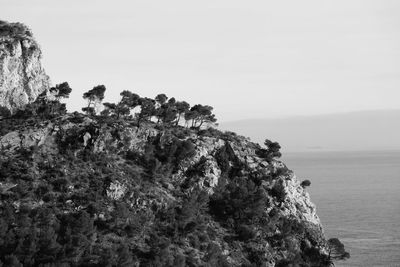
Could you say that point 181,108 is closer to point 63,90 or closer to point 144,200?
point 63,90

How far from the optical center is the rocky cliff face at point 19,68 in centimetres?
12950

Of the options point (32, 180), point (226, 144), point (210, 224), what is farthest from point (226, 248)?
point (32, 180)

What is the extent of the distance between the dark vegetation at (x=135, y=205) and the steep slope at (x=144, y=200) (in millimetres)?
216

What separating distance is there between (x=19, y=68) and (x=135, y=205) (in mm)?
58547

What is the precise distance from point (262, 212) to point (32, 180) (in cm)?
4666

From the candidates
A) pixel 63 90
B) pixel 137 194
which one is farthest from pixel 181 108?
pixel 137 194

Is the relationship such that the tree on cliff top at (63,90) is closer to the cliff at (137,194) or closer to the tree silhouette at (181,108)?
the cliff at (137,194)

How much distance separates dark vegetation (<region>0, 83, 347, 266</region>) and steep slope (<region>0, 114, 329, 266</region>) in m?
0.22

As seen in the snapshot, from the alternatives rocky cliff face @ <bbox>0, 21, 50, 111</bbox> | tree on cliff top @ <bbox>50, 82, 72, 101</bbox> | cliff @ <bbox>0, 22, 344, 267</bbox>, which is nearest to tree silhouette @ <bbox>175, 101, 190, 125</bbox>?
cliff @ <bbox>0, 22, 344, 267</bbox>

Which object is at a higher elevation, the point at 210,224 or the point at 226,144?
the point at 226,144

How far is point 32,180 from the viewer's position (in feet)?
311

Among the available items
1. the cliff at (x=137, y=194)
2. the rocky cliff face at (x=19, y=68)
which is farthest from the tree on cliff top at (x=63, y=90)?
the rocky cliff face at (x=19, y=68)

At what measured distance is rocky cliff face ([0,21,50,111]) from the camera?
12950 centimetres

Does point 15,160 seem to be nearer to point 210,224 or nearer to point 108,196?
point 108,196
